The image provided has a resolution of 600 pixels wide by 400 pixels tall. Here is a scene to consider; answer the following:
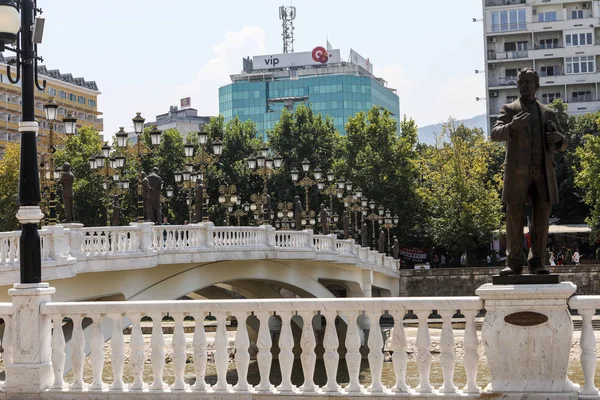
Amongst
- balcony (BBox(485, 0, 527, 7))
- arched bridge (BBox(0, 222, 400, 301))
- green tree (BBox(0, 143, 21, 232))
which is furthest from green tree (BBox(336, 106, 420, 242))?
green tree (BBox(0, 143, 21, 232))

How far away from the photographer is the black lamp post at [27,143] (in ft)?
33.6

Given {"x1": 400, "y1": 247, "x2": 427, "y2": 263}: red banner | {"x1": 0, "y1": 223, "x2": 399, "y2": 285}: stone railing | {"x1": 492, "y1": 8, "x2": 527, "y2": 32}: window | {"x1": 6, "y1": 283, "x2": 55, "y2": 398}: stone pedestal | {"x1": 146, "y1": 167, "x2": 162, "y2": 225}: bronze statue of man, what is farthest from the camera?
{"x1": 492, "y1": 8, "x2": 527, "y2": 32}: window

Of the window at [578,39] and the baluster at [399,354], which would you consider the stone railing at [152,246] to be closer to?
the baluster at [399,354]

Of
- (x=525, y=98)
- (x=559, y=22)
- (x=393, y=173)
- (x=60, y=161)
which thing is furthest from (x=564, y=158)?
(x=525, y=98)

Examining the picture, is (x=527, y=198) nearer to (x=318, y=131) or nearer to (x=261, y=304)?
(x=261, y=304)

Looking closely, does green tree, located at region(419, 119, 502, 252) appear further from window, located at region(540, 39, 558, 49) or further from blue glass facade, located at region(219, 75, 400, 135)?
blue glass facade, located at region(219, 75, 400, 135)

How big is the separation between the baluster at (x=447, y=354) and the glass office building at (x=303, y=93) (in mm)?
97453

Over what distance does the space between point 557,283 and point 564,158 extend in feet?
200

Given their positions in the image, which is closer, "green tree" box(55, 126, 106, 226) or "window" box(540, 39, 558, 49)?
"green tree" box(55, 126, 106, 226)

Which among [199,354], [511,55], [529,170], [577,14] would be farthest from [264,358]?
[577,14]

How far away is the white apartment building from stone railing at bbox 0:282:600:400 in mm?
71403

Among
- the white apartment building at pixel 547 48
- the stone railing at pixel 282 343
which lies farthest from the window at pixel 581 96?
the stone railing at pixel 282 343

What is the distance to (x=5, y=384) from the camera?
33.1ft

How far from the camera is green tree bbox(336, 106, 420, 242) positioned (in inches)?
2660
